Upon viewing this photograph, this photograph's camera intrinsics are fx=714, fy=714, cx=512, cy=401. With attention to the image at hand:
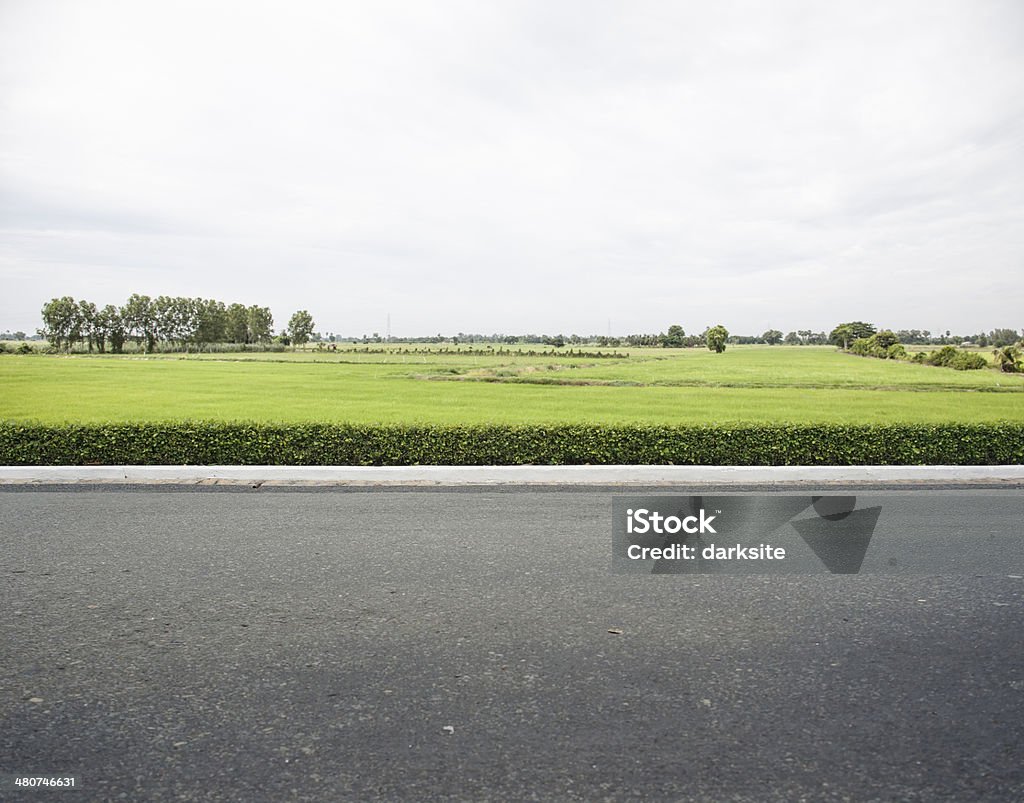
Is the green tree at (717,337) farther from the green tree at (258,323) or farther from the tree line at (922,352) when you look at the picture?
the green tree at (258,323)

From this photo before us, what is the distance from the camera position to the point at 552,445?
14.5 metres

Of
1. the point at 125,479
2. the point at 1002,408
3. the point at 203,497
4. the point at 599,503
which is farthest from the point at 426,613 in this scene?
the point at 1002,408

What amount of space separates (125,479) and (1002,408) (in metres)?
26.0

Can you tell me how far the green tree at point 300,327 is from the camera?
5244cm

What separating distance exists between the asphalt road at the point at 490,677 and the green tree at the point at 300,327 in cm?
4610

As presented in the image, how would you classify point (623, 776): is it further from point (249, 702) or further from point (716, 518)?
point (716, 518)

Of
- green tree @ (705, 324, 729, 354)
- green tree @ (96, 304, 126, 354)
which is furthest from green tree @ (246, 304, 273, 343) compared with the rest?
green tree @ (705, 324, 729, 354)

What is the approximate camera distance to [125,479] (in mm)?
12227

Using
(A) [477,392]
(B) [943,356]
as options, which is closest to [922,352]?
(B) [943,356]

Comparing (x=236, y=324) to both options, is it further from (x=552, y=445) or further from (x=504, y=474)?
(x=504, y=474)

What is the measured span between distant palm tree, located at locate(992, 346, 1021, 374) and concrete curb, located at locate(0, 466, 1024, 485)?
1949 centimetres

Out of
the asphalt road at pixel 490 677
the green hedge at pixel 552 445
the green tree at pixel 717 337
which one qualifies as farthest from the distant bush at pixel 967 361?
the green tree at pixel 717 337

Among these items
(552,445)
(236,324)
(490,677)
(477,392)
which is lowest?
(490,677)

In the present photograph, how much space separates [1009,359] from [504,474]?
89.9ft
